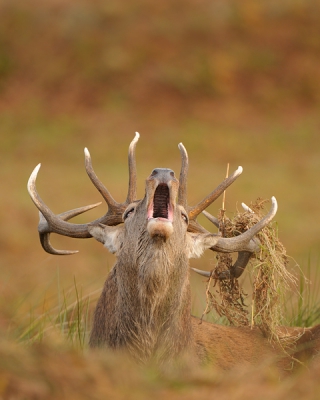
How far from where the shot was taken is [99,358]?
13.0 feet

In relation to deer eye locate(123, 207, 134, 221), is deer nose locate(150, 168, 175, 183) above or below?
above

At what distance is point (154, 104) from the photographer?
3381cm

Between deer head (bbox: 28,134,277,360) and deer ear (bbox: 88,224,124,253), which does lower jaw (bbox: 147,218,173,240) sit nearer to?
deer head (bbox: 28,134,277,360)

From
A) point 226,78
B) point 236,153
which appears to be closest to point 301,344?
point 236,153

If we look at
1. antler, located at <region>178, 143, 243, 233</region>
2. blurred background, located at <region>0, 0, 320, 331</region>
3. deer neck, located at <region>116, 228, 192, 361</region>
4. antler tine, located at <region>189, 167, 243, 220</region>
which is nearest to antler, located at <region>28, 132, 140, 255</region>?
antler, located at <region>178, 143, 243, 233</region>

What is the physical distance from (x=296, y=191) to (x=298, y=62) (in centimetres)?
1224

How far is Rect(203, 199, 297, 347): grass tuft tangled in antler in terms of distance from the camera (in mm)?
6777

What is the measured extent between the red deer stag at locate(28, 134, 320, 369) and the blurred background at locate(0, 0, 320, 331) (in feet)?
51.1

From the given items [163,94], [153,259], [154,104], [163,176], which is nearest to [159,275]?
[153,259]

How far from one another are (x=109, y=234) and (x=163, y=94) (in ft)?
92.5

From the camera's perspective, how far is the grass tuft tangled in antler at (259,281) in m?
6.78

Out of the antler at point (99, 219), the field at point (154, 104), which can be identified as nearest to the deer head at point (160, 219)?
the antler at point (99, 219)

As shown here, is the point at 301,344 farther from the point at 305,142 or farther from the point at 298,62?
the point at 298,62

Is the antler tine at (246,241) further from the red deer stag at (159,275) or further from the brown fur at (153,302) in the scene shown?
the brown fur at (153,302)
